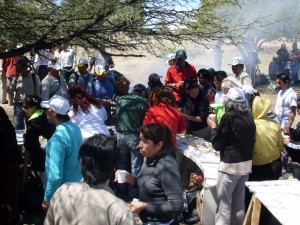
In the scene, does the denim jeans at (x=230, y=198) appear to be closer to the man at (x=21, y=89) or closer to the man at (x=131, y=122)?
the man at (x=131, y=122)

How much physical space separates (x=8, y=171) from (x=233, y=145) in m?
2.41

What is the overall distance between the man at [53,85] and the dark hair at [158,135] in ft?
14.5

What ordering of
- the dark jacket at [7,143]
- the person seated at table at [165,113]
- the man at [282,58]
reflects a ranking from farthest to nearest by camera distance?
the man at [282,58] → the person seated at table at [165,113] → the dark jacket at [7,143]

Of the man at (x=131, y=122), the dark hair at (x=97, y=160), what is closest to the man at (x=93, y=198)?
the dark hair at (x=97, y=160)

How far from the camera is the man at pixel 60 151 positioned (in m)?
3.41

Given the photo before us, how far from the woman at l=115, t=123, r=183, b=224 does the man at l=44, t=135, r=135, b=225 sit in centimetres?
54

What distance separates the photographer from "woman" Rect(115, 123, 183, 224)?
270cm

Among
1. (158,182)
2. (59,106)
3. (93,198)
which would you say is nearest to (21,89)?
(59,106)

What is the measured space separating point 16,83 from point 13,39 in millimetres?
3476

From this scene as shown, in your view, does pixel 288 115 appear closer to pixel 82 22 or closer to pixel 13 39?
pixel 82 22

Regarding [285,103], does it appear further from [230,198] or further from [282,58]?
[282,58]

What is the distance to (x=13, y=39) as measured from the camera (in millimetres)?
3635

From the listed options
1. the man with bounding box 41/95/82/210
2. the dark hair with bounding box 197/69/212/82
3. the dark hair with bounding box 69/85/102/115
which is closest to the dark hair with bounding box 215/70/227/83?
the dark hair with bounding box 197/69/212/82

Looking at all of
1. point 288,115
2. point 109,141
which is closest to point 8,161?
point 109,141
